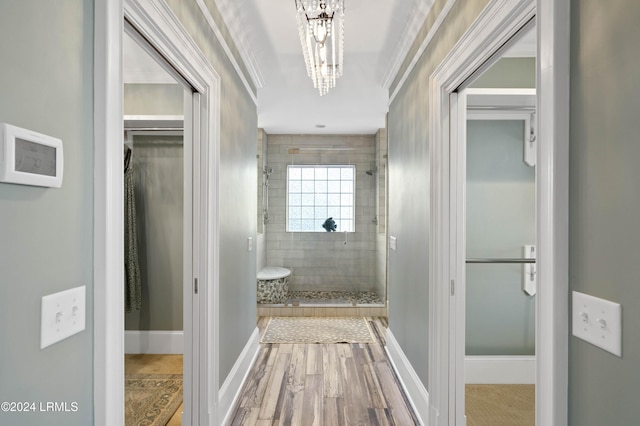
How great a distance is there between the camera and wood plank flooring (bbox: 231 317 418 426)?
8.09ft

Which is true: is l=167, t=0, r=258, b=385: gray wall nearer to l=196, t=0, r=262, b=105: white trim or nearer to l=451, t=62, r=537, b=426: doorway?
l=196, t=0, r=262, b=105: white trim

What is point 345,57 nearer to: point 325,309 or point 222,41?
point 222,41

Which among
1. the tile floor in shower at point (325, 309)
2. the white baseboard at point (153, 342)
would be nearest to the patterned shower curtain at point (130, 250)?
the white baseboard at point (153, 342)

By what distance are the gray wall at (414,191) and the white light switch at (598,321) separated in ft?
4.12

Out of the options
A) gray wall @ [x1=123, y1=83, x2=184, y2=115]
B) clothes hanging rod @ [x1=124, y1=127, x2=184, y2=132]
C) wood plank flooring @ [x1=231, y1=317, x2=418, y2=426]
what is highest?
gray wall @ [x1=123, y1=83, x2=184, y2=115]

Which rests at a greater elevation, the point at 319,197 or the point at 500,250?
the point at 319,197

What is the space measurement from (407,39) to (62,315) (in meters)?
2.65

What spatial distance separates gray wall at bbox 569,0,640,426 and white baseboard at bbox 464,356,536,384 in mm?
2237

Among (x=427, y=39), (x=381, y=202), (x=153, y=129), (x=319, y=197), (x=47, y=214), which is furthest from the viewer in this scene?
(x=319, y=197)

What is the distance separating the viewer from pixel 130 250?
345 cm

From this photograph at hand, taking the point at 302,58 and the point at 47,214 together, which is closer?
the point at 47,214

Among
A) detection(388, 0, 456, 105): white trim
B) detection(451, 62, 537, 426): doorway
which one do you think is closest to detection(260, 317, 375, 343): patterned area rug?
detection(451, 62, 537, 426): doorway

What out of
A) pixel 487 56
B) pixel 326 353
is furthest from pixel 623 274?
pixel 326 353

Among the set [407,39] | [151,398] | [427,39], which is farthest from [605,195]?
[151,398]
